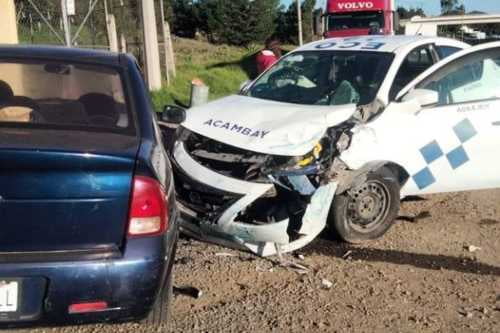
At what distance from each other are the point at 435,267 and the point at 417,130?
4.12ft

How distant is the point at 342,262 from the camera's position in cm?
527

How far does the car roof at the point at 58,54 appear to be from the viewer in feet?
13.2

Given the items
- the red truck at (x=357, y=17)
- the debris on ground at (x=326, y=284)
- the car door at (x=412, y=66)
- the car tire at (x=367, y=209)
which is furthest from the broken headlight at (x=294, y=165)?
the red truck at (x=357, y=17)

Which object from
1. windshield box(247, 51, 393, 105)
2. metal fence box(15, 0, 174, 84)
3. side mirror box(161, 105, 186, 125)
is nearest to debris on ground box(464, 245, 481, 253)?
windshield box(247, 51, 393, 105)

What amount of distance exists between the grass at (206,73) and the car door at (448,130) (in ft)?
14.1

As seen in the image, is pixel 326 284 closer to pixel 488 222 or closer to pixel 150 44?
pixel 488 222

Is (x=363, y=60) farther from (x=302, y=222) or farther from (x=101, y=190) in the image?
(x=101, y=190)

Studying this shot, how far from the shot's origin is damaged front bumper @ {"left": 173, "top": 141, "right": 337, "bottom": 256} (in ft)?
16.3

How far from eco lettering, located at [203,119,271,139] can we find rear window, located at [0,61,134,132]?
1558 millimetres

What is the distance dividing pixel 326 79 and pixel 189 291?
2.82 meters

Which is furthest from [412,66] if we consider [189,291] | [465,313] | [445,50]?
[189,291]

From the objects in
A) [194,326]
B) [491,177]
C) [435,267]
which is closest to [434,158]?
[491,177]

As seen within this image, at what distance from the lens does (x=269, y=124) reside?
5.51 metres

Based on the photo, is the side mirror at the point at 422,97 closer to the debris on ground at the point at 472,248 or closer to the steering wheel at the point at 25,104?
the debris on ground at the point at 472,248
